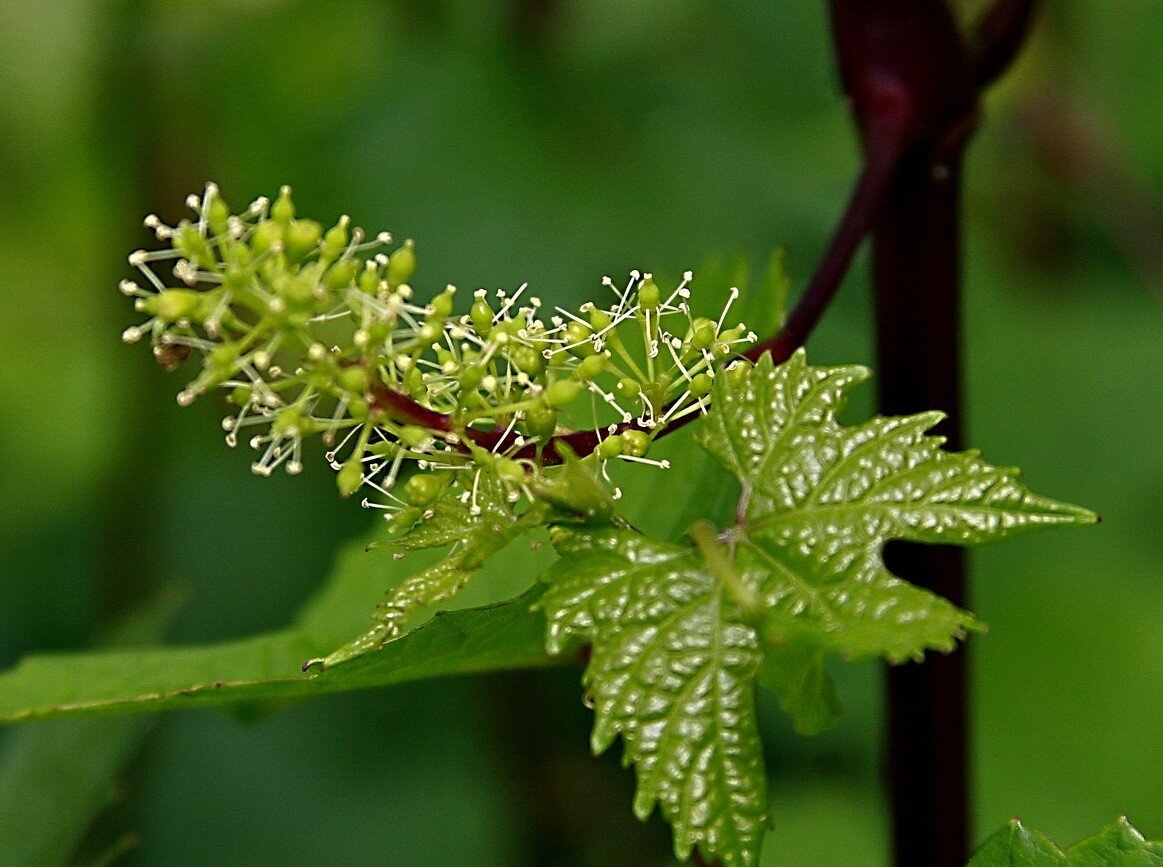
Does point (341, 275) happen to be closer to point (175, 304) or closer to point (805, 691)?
point (175, 304)

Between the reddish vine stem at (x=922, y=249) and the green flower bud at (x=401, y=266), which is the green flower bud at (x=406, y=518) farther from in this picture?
the reddish vine stem at (x=922, y=249)

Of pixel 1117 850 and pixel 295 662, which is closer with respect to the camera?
pixel 1117 850

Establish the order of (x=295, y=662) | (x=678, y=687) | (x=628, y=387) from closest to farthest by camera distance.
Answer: (x=678, y=687), (x=628, y=387), (x=295, y=662)

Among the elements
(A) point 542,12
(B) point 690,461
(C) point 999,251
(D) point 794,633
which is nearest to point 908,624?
(D) point 794,633

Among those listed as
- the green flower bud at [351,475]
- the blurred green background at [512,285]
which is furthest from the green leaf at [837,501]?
the blurred green background at [512,285]

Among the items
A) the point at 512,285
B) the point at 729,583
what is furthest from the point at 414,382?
the point at 512,285

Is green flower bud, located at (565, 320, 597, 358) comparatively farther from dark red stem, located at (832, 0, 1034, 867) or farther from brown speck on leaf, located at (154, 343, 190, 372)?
dark red stem, located at (832, 0, 1034, 867)

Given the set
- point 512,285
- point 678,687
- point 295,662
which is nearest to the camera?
point 678,687
